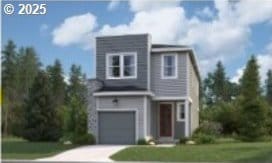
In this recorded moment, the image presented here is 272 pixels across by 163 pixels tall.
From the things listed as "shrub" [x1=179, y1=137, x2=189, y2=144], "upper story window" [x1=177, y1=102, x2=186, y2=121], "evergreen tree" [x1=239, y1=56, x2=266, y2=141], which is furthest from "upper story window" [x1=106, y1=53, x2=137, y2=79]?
"evergreen tree" [x1=239, y1=56, x2=266, y2=141]

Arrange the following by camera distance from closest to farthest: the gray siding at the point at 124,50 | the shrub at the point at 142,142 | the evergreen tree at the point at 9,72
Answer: the shrub at the point at 142,142 < the gray siding at the point at 124,50 < the evergreen tree at the point at 9,72

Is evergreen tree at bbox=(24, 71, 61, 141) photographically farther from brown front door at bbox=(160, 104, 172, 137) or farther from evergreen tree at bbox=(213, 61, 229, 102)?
evergreen tree at bbox=(213, 61, 229, 102)

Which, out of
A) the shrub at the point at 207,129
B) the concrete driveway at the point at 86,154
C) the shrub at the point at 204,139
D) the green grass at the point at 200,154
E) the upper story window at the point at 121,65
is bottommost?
the concrete driveway at the point at 86,154

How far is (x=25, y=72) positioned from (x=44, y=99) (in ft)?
124

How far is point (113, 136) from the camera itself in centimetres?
3147

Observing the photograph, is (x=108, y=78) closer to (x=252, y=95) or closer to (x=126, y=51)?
(x=126, y=51)

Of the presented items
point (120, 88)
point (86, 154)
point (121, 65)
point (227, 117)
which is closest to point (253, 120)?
point (120, 88)

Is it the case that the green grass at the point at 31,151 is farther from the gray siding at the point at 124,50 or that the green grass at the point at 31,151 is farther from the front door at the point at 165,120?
the front door at the point at 165,120

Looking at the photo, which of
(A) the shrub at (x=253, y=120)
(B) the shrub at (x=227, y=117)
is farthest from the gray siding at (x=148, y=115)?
(B) the shrub at (x=227, y=117)

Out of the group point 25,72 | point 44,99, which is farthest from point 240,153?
point 25,72

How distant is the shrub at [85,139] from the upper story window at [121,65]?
3.93 metres

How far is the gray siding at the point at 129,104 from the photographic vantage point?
31.0 metres

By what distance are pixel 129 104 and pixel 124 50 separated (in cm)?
345

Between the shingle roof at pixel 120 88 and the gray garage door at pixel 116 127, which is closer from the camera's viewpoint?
the gray garage door at pixel 116 127
